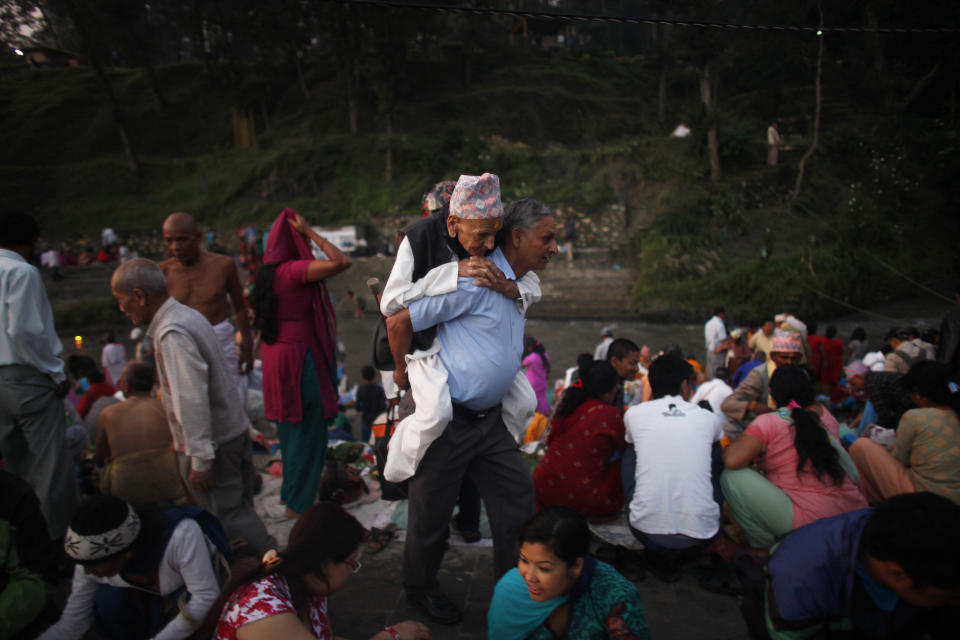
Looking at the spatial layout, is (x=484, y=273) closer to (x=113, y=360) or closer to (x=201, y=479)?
(x=201, y=479)

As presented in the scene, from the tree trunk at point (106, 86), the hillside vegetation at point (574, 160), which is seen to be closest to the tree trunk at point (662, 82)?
the hillside vegetation at point (574, 160)

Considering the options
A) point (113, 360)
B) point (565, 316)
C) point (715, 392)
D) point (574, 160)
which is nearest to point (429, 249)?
point (715, 392)

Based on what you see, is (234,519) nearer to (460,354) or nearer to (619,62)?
(460,354)

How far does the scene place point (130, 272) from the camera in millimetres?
2904

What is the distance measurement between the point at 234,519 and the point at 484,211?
7.15 ft

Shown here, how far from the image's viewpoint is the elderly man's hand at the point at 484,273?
2477mm

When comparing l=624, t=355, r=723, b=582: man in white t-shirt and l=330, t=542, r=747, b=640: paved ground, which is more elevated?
l=624, t=355, r=723, b=582: man in white t-shirt

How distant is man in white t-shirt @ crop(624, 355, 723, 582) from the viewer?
10.2 feet

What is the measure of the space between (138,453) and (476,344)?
6.81 ft

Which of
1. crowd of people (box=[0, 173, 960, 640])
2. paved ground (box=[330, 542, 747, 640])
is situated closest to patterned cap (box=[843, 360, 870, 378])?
crowd of people (box=[0, 173, 960, 640])

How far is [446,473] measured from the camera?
2.66m

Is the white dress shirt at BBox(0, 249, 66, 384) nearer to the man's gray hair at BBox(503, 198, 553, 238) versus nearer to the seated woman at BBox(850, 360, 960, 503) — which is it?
the man's gray hair at BBox(503, 198, 553, 238)

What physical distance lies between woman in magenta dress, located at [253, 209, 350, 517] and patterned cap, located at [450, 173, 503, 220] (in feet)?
4.88

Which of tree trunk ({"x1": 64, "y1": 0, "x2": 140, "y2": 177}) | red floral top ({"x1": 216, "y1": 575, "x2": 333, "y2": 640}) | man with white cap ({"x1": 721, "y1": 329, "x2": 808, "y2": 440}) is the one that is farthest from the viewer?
tree trunk ({"x1": 64, "y1": 0, "x2": 140, "y2": 177})
